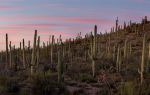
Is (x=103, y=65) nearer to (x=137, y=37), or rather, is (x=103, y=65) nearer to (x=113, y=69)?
(x=113, y=69)

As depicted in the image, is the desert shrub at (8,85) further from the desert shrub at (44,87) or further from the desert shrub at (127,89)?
the desert shrub at (127,89)

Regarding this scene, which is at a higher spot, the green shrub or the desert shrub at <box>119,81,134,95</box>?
the green shrub

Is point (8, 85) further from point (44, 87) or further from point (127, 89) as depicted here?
point (127, 89)

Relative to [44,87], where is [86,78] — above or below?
above

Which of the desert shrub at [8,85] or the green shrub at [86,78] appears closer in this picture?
the desert shrub at [8,85]

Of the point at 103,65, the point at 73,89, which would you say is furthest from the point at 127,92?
the point at 103,65

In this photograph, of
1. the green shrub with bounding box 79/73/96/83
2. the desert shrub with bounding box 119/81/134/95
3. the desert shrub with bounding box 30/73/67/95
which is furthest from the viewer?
the green shrub with bounding box 79/73/96/83

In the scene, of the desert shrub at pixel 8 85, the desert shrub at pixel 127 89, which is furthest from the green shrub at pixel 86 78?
the desert shrub at pixel 127 89

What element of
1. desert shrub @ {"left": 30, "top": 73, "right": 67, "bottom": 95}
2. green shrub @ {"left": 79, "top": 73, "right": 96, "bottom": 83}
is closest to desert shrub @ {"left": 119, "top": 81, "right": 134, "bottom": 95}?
desert shrub @ {"left": 30, "top": 73, "right": 67, "bottom": 95}

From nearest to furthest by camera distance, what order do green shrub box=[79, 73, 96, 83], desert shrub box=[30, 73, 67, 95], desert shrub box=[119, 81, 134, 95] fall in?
1. desert shrub box=[119, 81, 134, 95]
2. desert shrub box=[30, 73, 67, 95]
3. green shrub box=[79, 73, 96, 83]

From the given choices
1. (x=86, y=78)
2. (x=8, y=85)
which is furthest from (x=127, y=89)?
(x=8, y=85)

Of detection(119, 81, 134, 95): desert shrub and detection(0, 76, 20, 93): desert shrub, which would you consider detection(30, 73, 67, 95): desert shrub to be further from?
detection(119, 81, 134, 95): desert shrub

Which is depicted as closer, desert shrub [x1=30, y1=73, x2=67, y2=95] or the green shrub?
desert shrub [x1=30, y1=73, x2=67, y2=95]

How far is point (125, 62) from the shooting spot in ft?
103
